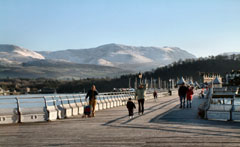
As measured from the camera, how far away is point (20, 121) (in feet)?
76.7

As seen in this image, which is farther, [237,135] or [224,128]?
[224,128]

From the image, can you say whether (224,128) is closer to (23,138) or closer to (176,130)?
(176,130)

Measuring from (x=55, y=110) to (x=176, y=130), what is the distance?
33.1 ft

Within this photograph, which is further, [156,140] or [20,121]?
[20,121]

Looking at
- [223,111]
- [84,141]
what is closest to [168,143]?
[84,141]

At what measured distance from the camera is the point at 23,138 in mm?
15602

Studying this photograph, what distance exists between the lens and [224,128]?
710 inches

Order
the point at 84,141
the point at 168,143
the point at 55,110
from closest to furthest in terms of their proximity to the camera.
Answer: the point at 168,143 < the point at 84,141 < the point at 55,110

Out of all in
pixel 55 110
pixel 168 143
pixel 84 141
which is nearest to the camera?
pixel 168 143

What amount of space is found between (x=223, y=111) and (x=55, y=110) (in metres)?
9.57

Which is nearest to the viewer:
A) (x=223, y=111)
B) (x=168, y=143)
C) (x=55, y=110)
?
(x=168, y=143)

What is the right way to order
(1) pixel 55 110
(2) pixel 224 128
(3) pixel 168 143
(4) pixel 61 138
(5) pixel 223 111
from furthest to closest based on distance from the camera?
1. (1) pixel 55 110
2. (5) pixel 223 111
3. (2) pixel 224 128
4. (4) pixel 61 138
5. (3) pixel 168 143

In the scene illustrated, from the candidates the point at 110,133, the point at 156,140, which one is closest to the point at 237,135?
the point at 156,140

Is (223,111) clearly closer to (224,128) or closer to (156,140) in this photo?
(224,128)
